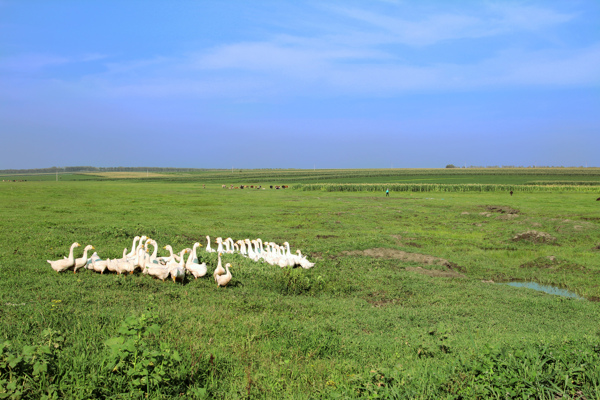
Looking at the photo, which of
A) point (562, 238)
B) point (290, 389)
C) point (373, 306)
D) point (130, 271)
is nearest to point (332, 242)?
point (373, 306)

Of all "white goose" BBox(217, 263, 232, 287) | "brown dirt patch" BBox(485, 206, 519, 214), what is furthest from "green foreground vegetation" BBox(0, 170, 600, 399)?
"brown dirt patch" BBox(485, 206, 519, 214)

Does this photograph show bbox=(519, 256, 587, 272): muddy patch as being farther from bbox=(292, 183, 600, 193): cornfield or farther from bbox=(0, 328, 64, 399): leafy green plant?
bbox=(292, 183, 600, 193): cornfield

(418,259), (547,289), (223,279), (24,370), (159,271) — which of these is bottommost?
(547,289)

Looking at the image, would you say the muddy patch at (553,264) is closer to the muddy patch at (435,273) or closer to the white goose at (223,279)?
the muddy patch at (435,273)

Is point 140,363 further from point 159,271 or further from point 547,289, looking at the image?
point 547,289

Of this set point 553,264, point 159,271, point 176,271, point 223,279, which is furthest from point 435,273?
point 159,271

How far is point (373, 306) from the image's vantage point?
33.6 feet

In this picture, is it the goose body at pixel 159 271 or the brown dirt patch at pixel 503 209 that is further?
the brown dirt patch at pixel 503 209

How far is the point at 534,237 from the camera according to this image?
2088 cm

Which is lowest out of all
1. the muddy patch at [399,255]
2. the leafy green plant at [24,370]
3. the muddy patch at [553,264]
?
the muddy patch at [553,264]

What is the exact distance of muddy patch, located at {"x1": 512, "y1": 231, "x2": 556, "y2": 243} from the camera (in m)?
20.6

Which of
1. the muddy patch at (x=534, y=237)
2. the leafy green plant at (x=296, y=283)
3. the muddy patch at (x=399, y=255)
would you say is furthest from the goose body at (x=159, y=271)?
the muddy patch at (x=534, y=237)

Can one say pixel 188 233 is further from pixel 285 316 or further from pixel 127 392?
pixel 127 392

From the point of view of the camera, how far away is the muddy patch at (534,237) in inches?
810
